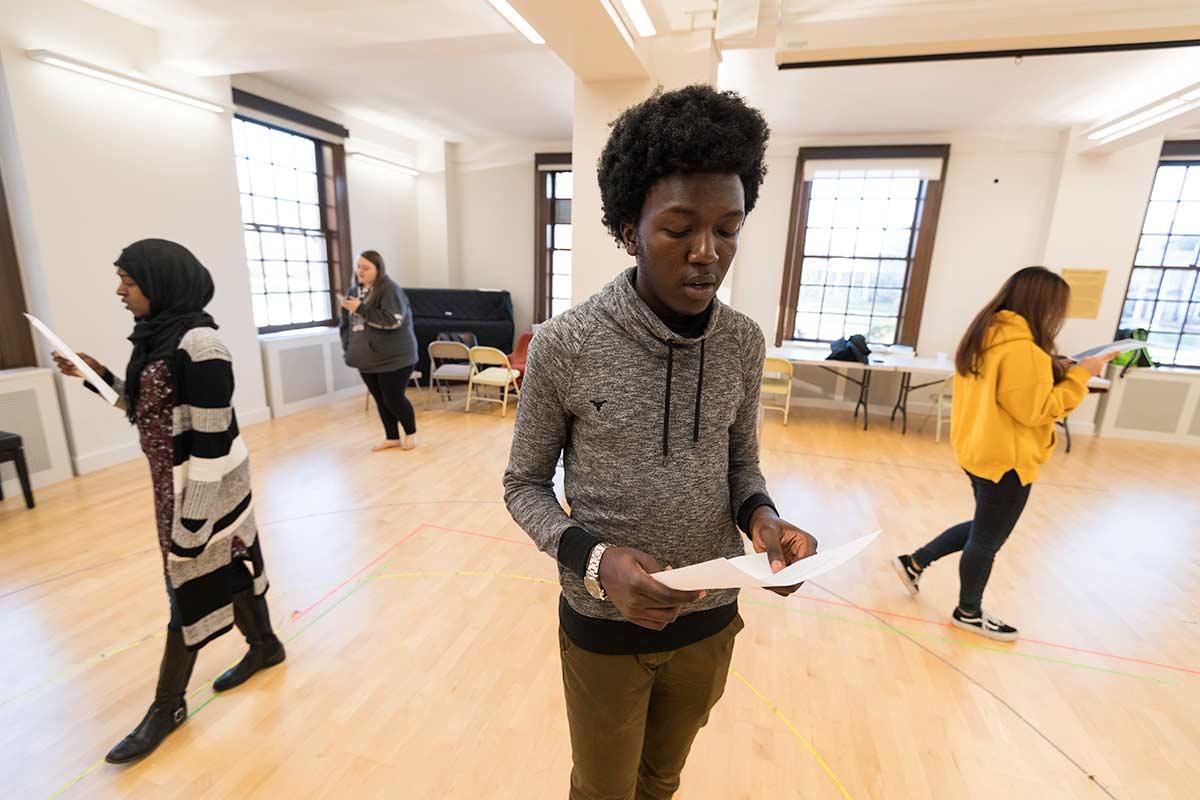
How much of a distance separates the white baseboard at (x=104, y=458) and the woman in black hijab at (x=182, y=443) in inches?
113

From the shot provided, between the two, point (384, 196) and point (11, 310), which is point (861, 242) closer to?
point (384, 196)

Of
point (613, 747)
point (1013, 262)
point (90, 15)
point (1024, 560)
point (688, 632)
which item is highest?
point (90, 15)

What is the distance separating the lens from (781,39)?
9.89ft

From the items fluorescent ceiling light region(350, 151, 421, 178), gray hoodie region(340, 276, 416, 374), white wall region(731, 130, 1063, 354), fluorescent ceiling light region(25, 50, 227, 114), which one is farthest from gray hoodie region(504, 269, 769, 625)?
fluorescent ceiling light region(350, 151, 421, 178)

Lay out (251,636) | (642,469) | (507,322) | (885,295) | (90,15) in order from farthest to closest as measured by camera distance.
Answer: (507,322)
(885,295)
(90,15)
(251,636)
(642,469)

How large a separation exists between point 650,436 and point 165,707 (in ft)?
6.27

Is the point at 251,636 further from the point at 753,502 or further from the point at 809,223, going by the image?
the point at 809,223

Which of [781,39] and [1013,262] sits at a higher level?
[781,39]

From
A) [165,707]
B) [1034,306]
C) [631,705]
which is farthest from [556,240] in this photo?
[631,705]

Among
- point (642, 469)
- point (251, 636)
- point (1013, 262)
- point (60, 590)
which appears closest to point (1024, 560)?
point (642, 469)

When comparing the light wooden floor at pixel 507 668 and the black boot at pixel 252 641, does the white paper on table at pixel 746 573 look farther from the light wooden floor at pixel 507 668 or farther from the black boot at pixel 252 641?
the black boot at pixel 252 641

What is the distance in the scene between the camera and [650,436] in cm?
91

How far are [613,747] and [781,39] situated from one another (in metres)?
3.44

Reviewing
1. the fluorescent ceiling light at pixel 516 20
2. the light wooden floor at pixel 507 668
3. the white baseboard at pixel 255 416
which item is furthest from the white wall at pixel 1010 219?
the white baseboard at pixel 255 416
